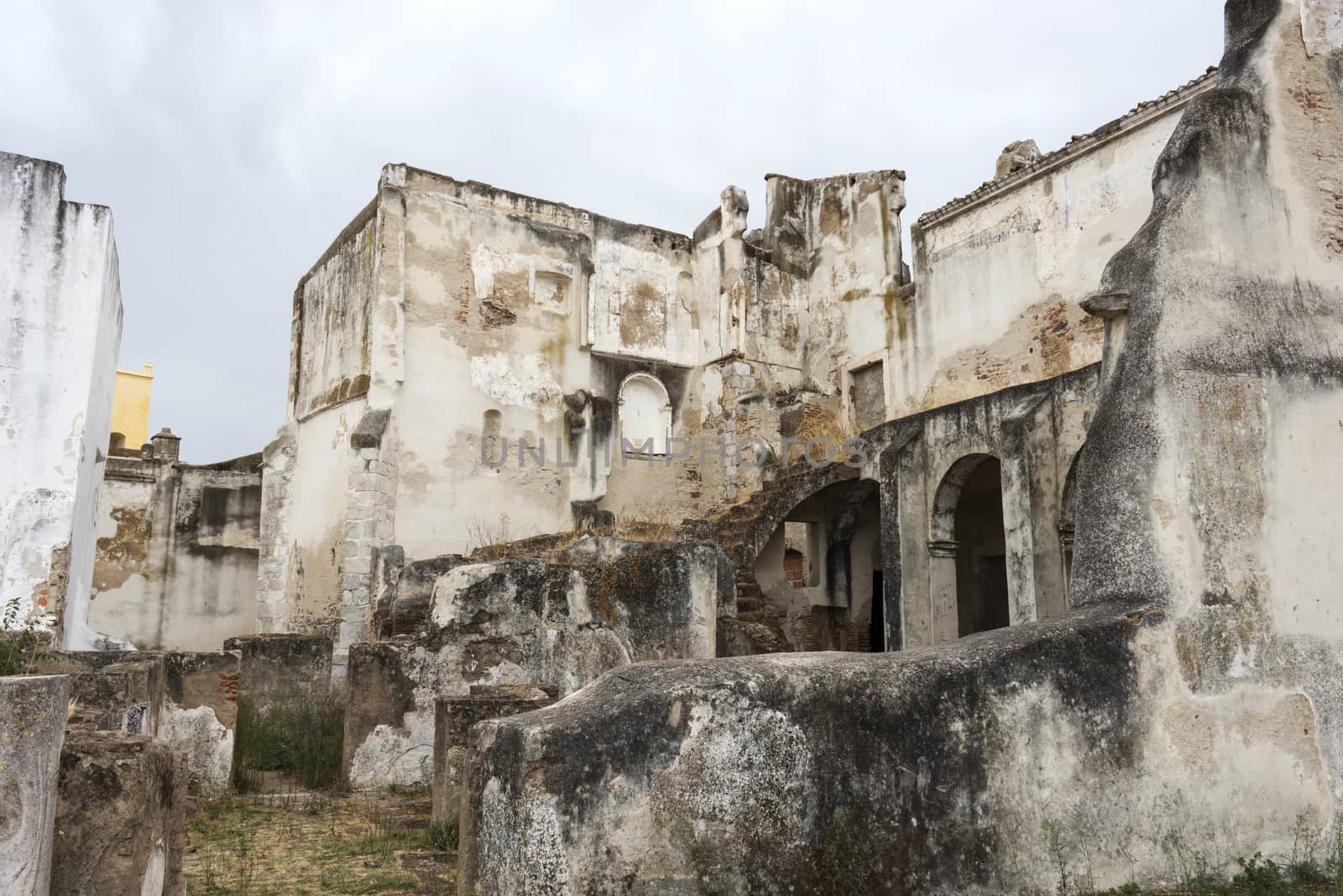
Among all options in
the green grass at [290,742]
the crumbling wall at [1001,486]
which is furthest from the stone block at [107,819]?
the crumbling wall at [1001,486]

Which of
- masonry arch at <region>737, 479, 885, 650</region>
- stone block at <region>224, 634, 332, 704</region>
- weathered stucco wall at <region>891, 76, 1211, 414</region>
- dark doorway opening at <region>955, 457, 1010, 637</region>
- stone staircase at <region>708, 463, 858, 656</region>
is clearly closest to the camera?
stone block at <region>224, 634, 332, 704</region>

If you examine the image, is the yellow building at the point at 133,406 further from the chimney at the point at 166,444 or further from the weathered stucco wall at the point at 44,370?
the weathered stucco wall at the point at 44,370

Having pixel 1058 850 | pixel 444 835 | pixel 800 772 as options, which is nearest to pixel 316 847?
pixel 444 835

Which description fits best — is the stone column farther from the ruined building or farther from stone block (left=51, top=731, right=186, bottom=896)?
the ruined building

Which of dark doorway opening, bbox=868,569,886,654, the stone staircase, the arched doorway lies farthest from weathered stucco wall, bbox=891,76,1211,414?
the arched doorway

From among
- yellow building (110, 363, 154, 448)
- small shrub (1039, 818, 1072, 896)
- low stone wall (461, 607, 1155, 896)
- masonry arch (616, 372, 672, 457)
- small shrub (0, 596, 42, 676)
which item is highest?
yellow building (110, 363, 154, 448)

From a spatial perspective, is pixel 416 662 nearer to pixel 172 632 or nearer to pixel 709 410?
pixel 709 410

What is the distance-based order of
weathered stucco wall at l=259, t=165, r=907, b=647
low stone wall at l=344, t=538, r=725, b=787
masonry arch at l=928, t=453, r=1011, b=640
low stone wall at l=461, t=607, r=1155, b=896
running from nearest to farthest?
low stone wall at l=461, t=607, r=1155, b=896 → low stone wall at l=344, t=538, r=725, b=787 → masonry arch at l=928, t=453, r=1011, b=640 → weathered stucco wall at l=259, t=165, r=907, b=647

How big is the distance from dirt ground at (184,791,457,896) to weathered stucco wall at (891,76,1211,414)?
10439 millimetres

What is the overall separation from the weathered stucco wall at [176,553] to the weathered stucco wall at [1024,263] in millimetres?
12994

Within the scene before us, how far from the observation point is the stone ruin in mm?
3717

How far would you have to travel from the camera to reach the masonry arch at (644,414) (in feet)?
60.6

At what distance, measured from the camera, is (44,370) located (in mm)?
9562

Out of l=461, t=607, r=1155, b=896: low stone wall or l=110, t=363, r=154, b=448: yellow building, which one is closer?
l=461, t=607, r=1155, b=896: low stone wall
